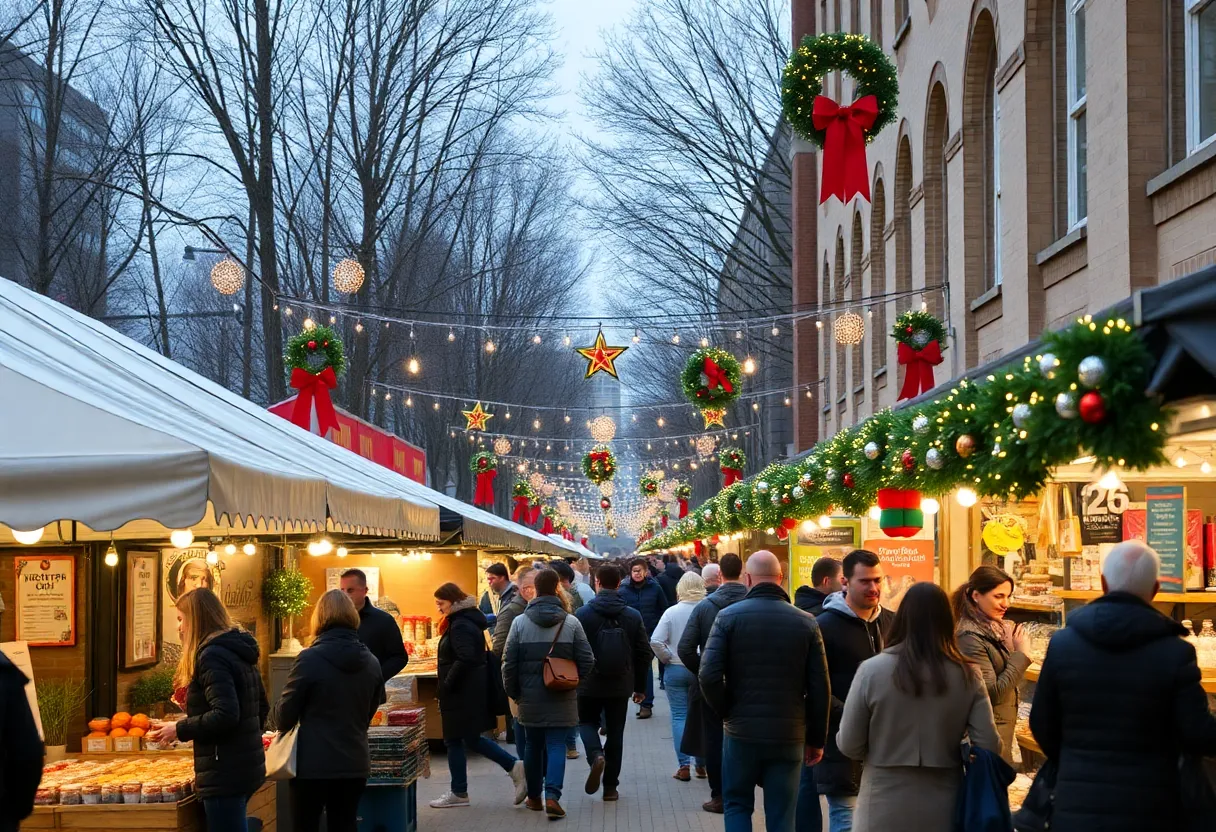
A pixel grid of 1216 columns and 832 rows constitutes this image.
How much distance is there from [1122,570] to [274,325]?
2025 cm

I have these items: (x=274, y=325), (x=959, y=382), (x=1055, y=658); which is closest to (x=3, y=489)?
(x=1055, y=658)

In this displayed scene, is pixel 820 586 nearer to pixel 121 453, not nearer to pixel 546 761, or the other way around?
pixel 546 761

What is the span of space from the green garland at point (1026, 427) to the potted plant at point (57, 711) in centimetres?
550

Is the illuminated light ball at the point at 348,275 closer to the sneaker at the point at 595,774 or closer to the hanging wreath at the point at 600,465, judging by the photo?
the sneaker at the point at 595,774

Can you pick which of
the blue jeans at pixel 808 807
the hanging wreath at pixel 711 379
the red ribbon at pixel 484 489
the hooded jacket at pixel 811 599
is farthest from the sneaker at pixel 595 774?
the red ribbon at pixel 484 489

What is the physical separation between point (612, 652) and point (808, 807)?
3.23 meters

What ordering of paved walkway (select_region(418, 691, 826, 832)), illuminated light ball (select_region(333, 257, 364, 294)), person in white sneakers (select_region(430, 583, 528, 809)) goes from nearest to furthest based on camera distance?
paved walkway (select_region(418, 691, 826, 832)), person in white sneakers (select_region(430, 583, 528, 809)), illuminated light ball (select_region(333, 257, 364, 294))

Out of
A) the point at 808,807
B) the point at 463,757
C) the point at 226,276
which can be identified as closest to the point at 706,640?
the point at 808,807

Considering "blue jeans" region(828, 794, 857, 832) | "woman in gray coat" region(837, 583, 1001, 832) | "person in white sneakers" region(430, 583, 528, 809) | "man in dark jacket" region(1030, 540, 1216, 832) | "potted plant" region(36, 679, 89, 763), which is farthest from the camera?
"person in white sneakers" region(430, 583, 528, 809)

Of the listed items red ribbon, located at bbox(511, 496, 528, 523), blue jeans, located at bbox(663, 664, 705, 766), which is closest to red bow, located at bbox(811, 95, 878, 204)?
blue jeans, located at bbox(663, 664, 705, 766)

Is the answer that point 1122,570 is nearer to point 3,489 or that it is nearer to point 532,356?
point 3,489

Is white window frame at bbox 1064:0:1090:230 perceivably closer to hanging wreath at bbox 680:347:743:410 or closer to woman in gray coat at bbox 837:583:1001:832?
woman in gray coat at bbox 837:583:1001:832

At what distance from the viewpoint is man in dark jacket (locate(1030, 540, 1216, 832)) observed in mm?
5531

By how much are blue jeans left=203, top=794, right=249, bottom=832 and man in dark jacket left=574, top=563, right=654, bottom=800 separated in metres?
4.86
